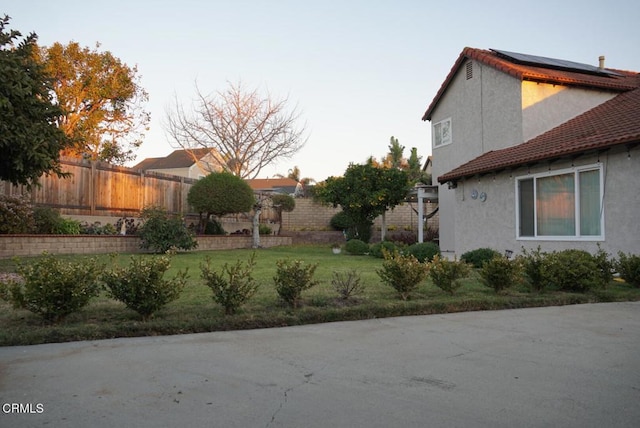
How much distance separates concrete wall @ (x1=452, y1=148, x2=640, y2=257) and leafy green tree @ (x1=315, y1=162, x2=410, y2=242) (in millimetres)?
5869

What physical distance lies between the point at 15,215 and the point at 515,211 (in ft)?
43.3

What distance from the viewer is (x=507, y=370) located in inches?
190

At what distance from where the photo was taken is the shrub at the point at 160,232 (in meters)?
16.6

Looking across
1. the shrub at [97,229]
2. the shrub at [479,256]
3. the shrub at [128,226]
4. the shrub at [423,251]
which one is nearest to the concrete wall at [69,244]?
the shrub at [97,229]

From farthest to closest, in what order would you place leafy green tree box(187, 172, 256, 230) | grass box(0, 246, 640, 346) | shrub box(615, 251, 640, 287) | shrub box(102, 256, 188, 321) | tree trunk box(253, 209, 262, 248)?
tree trunk box(253, 209, 262, 248)
leafy green tree box(187, 172, 256, 230)
shrub box(615, 251, 640, 287)
shrub box(102, 256, 188, 321)
grass box(0, 246, 640, 346)

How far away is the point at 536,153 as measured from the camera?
43.0 ft

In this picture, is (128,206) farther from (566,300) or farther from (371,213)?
(566,300)

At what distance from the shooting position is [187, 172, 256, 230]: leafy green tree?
68.0 feet

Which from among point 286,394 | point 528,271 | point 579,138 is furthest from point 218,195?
point 286,394

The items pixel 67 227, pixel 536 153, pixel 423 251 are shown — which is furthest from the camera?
pixel 67 227

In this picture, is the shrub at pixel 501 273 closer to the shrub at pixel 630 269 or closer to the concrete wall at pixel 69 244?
the shrub at pixel 630 269

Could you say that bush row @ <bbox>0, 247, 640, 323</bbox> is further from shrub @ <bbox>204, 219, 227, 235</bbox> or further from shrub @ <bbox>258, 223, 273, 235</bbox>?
shrub @ <bbox>258, 223, 273, 235</bbox>

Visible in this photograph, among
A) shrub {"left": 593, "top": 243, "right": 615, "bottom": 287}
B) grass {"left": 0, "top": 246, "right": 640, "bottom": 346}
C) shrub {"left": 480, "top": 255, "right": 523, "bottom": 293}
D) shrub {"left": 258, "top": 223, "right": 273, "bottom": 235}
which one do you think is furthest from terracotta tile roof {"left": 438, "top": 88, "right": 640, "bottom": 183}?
shrub {"left": 258, "top": 223, "right": 273, "bottom": 235}

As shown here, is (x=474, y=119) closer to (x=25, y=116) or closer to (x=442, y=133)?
(x=442, y=133)
